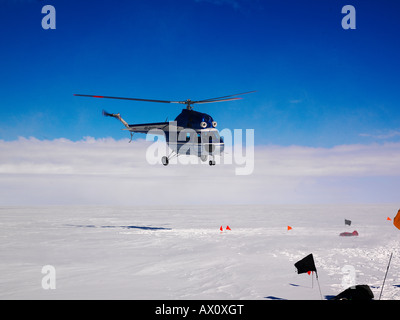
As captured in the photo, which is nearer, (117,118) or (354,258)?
(354,258)

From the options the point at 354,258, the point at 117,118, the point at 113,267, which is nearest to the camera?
the point at 113,267

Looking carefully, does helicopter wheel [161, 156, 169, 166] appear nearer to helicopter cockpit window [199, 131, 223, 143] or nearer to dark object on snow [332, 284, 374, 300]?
helicopter cockpit window [199, 131, 223, 143]

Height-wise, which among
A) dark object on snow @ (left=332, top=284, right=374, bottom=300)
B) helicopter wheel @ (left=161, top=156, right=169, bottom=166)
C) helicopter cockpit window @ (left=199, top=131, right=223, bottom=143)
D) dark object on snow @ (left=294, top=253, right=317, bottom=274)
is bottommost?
dark object on snow @ (left=332, top=284, right=374, bottom=300)

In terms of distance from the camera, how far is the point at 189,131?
875 inches

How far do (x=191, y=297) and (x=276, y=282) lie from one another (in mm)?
3603

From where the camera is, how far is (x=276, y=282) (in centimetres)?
1120

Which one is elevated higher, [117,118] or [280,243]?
[117,118]

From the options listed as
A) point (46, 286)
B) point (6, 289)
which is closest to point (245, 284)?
point (46, 286)

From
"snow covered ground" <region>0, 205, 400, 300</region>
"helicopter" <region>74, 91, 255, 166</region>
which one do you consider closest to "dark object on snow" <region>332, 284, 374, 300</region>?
"snow covered ground" <region>0, 205, 400, 300</region>

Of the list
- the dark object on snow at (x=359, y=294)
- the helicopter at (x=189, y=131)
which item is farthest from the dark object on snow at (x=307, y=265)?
the helicopter at (x=189, y=131)

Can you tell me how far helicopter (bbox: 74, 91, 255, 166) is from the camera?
21.9 meters

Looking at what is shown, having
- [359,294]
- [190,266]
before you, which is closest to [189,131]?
[190,266]
